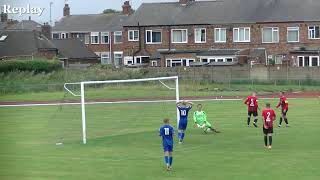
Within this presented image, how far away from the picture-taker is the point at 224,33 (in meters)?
82.3

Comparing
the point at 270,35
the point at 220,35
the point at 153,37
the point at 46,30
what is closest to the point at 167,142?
the point at 270,35

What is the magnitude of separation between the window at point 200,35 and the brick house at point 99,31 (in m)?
15.0

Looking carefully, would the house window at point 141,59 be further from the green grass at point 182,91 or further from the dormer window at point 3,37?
the green grass at point 182,91

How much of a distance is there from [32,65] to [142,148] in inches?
1850

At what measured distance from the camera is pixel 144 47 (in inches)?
3415

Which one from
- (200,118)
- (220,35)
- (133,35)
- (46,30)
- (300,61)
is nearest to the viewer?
(200,118)

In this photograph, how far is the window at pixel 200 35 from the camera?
83.5 meters

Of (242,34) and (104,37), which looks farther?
(104,37)

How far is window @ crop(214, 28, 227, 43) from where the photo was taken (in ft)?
270

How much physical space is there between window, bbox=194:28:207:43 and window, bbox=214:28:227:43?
1.36 meters

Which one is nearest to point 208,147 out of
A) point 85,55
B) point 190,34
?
point 190,34

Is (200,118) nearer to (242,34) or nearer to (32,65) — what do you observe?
(32,65)

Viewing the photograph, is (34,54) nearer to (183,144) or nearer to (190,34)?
(190,34)

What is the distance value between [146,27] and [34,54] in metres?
13.8
